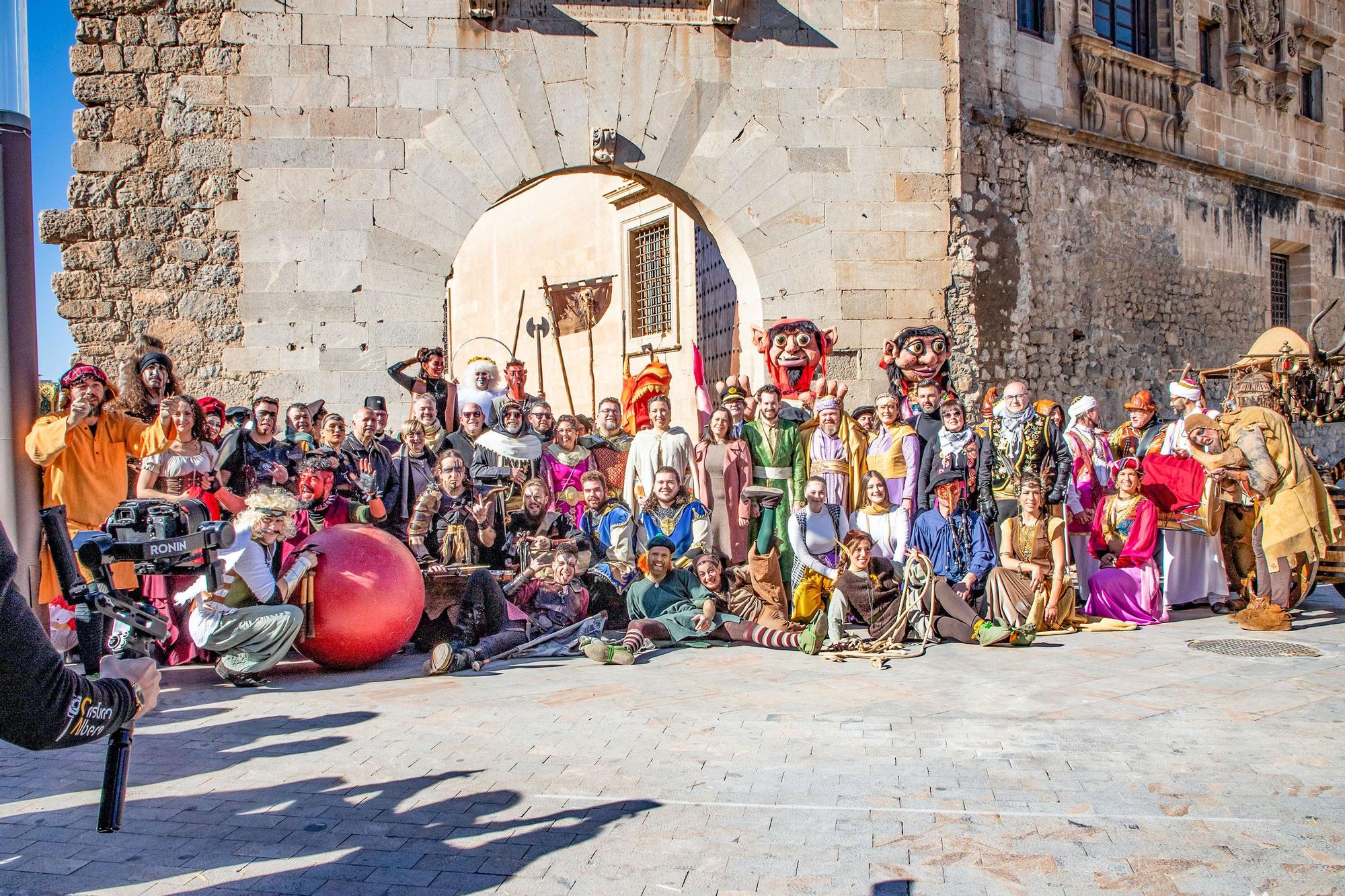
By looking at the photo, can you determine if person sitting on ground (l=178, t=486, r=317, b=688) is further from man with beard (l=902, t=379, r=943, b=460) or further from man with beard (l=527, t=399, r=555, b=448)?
man with beard (l=902, t=379, r=943, b=460)

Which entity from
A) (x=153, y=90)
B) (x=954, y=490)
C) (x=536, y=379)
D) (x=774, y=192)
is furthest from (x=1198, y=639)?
(x=536, y=379)

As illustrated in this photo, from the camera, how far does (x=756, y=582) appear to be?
7188 mm

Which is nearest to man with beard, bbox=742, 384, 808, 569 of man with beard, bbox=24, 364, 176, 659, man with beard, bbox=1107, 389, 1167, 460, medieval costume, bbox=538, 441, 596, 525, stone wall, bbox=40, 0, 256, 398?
medieval costume, bbox=538, 441, 596, 525

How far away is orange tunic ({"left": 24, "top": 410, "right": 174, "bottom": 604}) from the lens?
5945mm

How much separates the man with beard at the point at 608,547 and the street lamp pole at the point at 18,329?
318cm

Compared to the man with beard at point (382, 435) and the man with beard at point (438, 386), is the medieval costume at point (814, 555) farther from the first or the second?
the man with beard at point (382, 435)

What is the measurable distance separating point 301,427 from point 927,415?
4.53 metres

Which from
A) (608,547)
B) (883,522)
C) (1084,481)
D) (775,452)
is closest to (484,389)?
(608,547)

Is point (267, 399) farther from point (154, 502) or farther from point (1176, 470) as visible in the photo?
point (1176, 470)

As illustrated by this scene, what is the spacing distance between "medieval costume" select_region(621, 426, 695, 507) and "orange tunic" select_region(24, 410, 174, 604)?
9.67ft

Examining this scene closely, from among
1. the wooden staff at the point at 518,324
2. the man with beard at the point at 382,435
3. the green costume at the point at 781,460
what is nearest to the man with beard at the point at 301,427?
the man with beard at the point at 382,435

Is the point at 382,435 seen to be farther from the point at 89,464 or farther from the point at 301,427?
the point at 89,464

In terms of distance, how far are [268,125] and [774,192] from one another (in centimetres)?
432

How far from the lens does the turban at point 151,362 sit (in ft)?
23.1
